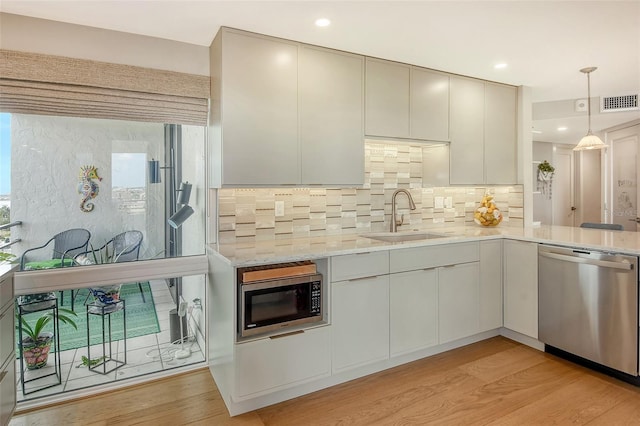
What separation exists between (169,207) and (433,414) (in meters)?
2.26

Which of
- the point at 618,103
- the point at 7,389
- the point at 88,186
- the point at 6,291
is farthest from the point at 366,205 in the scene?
the point at 618,103

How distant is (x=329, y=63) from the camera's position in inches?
108

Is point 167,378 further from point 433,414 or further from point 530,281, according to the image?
point 530,281

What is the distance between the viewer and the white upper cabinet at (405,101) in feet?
9.70

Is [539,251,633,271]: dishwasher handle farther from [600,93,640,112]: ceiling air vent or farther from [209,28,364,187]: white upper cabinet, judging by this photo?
[600,93,640,112]: ceiling air vent

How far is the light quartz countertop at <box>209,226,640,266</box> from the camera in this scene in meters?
2.25

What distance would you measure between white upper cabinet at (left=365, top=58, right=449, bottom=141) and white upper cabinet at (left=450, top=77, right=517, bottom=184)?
16 centimetres

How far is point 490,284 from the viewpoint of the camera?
3.16 meters

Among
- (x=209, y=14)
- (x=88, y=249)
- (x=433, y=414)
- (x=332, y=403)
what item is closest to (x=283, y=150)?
(x=209, y=14)

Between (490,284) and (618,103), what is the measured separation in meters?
2.79

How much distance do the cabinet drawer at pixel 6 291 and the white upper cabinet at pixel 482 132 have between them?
3332mm

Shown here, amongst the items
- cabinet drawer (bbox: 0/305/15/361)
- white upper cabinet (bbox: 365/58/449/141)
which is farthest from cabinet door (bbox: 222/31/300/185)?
cabinet drawer (bbox: 0/305/15/361)

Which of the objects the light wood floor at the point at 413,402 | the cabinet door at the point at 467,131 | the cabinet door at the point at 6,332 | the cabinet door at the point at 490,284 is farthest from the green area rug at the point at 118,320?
the cabinet door at the point at 467,131

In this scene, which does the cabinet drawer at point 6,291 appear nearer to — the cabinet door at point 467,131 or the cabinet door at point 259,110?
the cabinet door at point 259,110
